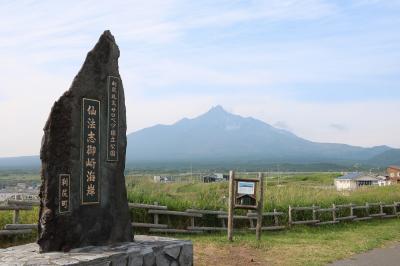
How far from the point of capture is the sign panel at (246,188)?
11852 millimetres

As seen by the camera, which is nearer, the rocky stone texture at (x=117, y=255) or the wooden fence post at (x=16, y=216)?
the rocky stone texture at (x=117, y=255)

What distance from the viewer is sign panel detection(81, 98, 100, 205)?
634 centimetres

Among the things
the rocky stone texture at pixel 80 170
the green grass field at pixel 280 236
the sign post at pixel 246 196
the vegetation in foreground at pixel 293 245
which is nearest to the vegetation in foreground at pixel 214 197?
the green grass field at pixel 280 236

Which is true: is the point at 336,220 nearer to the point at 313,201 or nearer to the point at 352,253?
the point at 313,201

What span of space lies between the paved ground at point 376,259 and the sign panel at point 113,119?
207 inches

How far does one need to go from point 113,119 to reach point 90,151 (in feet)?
2.19

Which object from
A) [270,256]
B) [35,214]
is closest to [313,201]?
[270,256]

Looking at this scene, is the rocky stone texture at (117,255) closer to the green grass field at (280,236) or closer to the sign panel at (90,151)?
the sign panel at (90,151)

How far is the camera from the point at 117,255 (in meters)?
6.02

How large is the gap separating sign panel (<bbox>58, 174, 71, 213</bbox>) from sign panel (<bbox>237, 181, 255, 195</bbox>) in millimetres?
6443

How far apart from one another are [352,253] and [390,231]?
4840 mm

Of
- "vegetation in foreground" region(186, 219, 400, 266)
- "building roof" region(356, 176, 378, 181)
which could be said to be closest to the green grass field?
"vegetation in foreground" region(186, 219, 400, 266)

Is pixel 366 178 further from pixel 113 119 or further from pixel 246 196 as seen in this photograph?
pixel 113 119

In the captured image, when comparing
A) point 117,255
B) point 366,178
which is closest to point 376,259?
point 117,255
